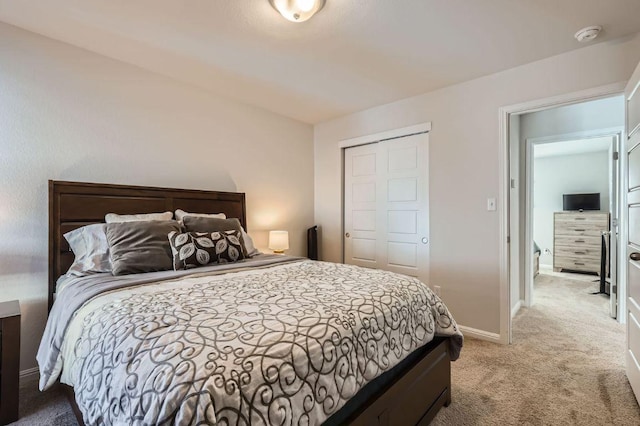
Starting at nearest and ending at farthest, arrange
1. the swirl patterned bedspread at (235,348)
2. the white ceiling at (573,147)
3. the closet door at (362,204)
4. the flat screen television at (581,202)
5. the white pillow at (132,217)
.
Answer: the swirl patterned bedspread at (235,348)
the white pillow at (132,217)
the closet door at (362,204)
the white ceiling at (573,147)
the flat screen television at (581,202)

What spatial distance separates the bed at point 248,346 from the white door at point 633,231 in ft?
Answer: 3.50

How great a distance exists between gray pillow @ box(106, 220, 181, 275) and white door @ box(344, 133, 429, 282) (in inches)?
91.8

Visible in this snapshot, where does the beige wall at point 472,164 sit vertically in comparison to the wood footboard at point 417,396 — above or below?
above

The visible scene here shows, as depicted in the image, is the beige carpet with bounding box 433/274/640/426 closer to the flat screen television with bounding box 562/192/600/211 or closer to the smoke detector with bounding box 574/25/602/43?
the smoke detector with bounding box 574/25/602/43

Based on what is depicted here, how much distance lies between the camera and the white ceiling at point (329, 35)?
6.19ft

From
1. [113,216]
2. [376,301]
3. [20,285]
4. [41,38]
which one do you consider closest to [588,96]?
[376,301]

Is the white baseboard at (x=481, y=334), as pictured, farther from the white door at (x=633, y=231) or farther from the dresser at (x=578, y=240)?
the dresser at (x=578, y=240)

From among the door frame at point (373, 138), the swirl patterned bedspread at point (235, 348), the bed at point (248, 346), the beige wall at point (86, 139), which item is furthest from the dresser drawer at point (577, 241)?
the beige wall at point (86, 139)

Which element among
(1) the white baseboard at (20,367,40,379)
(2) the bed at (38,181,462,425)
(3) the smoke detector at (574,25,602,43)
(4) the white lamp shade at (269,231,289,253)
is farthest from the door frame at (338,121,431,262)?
(1) the white baseboard at (20,367,40,379)

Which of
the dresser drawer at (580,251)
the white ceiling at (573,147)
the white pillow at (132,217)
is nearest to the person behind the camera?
the white pillow at (132,217)

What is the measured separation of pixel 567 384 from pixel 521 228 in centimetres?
206

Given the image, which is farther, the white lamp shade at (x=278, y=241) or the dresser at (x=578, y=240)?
the dresser at (x=578, y=240)

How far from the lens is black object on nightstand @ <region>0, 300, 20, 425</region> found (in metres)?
1.66

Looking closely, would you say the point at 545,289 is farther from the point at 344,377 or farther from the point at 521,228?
the point at 344,377
